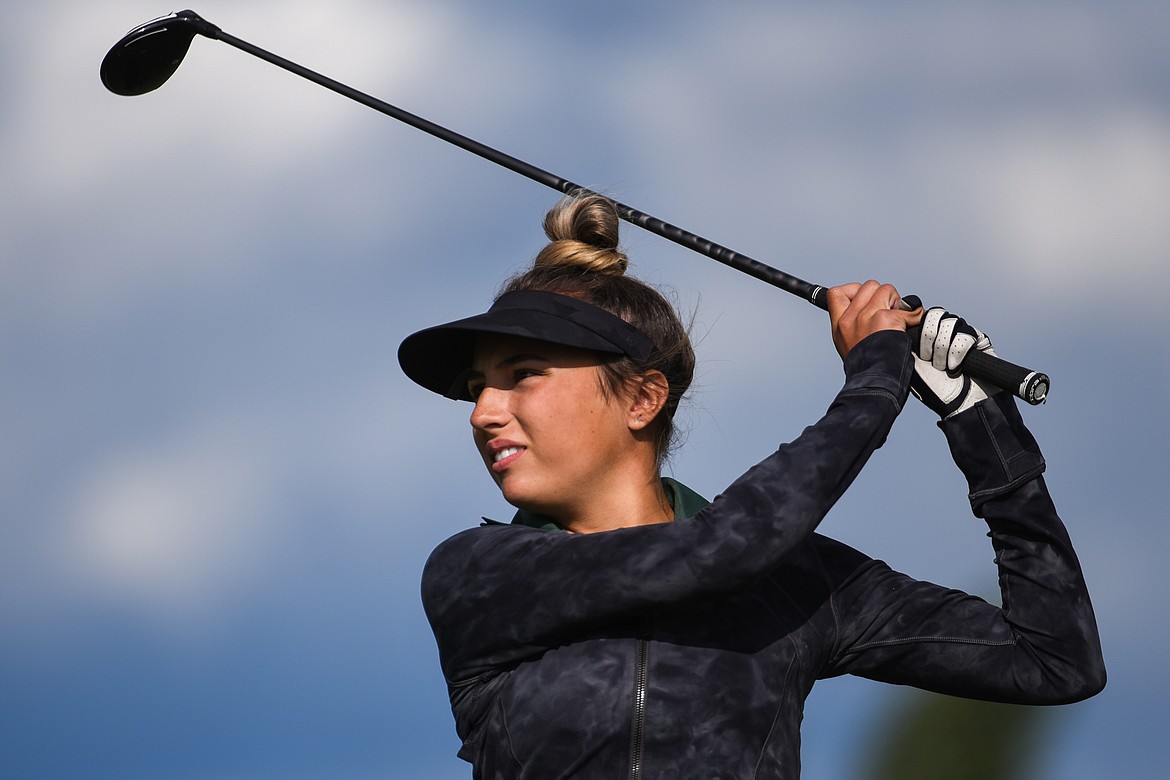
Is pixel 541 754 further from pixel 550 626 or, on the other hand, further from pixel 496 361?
pixel 496 361

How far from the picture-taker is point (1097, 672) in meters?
3.77

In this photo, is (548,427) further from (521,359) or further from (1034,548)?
(1034,548)

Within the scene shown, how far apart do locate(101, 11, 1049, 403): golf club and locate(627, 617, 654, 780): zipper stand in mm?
1075

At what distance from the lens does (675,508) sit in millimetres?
3854

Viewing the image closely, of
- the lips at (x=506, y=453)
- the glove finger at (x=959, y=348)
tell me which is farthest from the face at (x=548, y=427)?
the glove finger at (x=959, y=348)

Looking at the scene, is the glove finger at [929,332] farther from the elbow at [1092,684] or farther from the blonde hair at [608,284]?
the elbow at [1092,684]

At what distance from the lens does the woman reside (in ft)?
11.0

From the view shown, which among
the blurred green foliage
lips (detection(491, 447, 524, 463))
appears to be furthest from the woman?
the blurred green foliage

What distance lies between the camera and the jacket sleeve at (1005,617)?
374 centimetres

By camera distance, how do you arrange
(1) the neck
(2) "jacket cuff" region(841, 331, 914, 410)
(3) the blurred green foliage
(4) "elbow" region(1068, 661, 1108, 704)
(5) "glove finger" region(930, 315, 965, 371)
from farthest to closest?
(3) the blurred green foliage
(1) the neck
(4) "elbow" region(1068, 661, 1108, 704)
(5) "glove finger" region(930, 315, 965, 371)
(2) "jacket cuff" region(841, 331, 914, 410)

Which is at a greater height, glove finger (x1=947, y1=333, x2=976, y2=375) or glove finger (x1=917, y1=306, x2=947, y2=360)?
glove finger (x1=917, y1=306, x2=947, y2=360)

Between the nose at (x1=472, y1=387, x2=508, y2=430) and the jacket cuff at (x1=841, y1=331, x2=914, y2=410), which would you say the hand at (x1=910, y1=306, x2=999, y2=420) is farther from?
the nose at (x1=472, y1=387, x2=508, y2=430)

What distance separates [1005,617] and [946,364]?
0.71m

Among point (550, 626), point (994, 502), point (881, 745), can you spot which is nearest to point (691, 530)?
point (550, 626)
